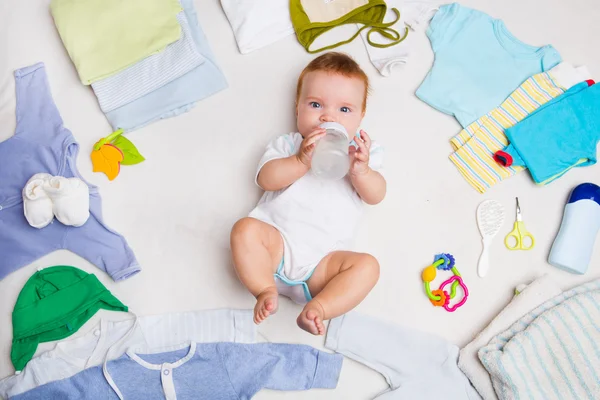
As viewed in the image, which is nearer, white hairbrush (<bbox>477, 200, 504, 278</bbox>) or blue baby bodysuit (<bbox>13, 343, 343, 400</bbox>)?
blue baby bodysuit (<bbox>13, 343, 343, 400</bbox>)

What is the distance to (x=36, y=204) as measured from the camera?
130 cm

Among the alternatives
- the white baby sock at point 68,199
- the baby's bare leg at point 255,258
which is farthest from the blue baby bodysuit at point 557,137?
the white baby sock at point 68,199

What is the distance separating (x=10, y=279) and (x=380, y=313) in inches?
31.5

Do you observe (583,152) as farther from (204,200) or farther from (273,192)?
(204,200)

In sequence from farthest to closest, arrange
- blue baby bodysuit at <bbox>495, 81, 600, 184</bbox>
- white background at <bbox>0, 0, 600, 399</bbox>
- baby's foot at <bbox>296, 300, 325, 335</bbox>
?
blue baby bodysuit at <bbox>495, 81, 600, 184</bbox> → white background at <bbox>0, 0, 600, 399</bbox> → baby's foot at <bbox>296, 300, 325, 335</bbox>

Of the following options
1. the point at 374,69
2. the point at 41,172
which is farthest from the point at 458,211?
the point at 41,172

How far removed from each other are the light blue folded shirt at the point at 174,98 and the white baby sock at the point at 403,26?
0.38 m

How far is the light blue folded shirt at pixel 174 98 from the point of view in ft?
4.79

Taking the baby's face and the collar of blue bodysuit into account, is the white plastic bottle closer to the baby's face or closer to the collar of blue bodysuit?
the baby's face

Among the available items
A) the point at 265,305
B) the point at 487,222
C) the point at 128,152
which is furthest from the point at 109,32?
the point at 487,222

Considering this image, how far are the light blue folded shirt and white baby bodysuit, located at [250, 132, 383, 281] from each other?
0.27 metres

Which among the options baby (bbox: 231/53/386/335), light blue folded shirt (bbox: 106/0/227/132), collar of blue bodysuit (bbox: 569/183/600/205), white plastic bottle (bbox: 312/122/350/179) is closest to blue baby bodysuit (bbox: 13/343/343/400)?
baby (bbox: 231/53/386/335)

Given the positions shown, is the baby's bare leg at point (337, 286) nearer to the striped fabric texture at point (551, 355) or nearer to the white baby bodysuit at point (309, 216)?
the white baby bodysuit at point (309, 216)

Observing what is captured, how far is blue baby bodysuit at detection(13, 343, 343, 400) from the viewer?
1240mm
